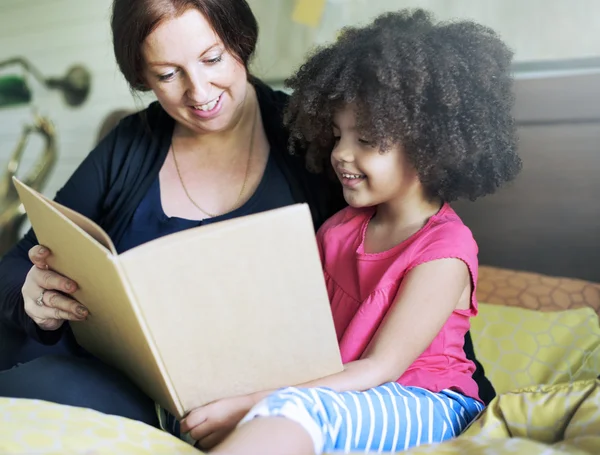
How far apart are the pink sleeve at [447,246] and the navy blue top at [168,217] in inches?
12.9

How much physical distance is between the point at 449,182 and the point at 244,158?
43 cm

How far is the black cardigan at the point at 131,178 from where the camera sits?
1206 millimetres

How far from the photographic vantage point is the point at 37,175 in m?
2.39

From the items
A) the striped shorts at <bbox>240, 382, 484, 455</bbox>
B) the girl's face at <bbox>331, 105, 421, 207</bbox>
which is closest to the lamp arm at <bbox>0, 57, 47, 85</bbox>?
the girl's face at <bbox>331, 105, 421, 207</bbox>

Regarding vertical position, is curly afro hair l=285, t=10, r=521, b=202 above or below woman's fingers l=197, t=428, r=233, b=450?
above

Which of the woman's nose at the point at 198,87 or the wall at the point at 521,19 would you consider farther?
the wall at the point at 521,19

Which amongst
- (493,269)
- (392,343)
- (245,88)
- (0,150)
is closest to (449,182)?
(392,343)

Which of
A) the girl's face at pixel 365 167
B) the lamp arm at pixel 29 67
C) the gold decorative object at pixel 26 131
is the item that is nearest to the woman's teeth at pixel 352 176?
the girl's face at pixel 365 167

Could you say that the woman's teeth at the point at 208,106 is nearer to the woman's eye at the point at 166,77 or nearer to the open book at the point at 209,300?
the woman's eye at the point at 166,77

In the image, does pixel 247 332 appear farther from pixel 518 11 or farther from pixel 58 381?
pixel 518 11

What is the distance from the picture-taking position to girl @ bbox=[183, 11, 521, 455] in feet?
2.80

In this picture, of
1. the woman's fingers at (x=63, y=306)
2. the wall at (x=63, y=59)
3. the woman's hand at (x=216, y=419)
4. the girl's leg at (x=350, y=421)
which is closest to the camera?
the girl's leg at (x=350, y=421)

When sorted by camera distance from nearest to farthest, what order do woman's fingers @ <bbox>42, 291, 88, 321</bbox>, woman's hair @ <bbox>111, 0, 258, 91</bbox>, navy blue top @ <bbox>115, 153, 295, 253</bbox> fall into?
woman's fingers @ <bbox>42, 291, 88, 321</bbox>, woman's hair @ <bbox>111, 0, 258, 91</bbox>, navy blue top @ <bbox>115, 153, 295, 253</bbox>

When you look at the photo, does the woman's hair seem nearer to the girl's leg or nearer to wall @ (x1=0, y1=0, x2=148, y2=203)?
the girl's leg
